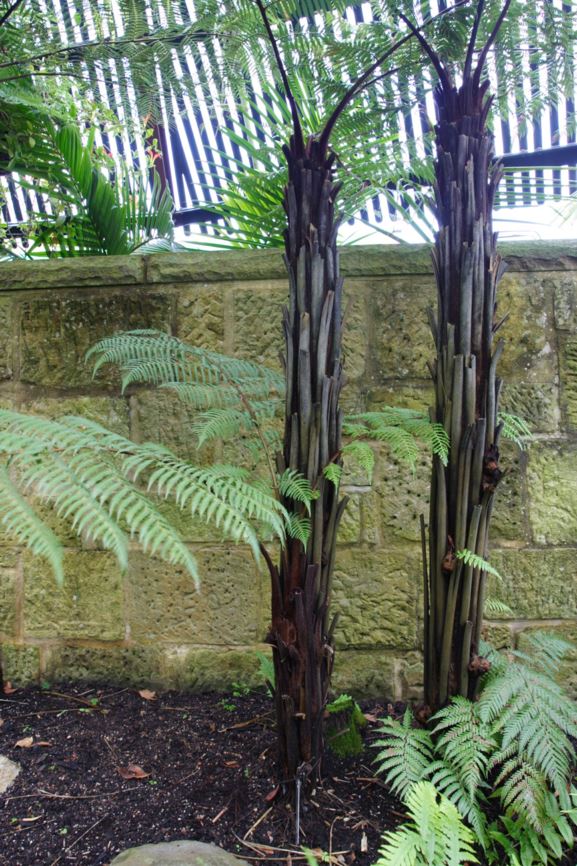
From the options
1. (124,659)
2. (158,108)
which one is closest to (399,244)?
(158,108)

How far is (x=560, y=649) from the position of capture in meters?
1.86

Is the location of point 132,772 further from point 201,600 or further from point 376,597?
point 376,597

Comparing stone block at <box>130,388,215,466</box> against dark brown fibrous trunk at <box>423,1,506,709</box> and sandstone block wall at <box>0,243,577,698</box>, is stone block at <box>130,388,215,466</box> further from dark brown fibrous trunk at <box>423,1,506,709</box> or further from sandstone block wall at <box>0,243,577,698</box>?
dark brown fibrous trunk at <box>423,1,506,709</box>

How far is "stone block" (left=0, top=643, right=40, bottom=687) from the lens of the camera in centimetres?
238

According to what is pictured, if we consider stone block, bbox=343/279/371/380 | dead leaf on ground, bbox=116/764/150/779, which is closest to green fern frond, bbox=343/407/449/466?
stone block, bbox=343/279/371/380

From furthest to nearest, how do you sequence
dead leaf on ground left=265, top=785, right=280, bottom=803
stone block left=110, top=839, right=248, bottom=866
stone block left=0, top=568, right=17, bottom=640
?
1. stone block left=0, top=568, right=17, bottom=640
2. dead leaf on ground left=265, top=785, right=280, bottom=803
3. stone block left=110, top=839, right=248, bottom=866

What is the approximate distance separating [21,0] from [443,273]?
1.67m

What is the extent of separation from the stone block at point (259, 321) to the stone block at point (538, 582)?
1.08 metres

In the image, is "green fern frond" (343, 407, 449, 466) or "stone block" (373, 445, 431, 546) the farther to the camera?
"stone block" (373, 445, 431, 546)

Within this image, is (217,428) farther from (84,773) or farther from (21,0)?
(21,0)

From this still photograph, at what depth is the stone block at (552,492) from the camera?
228 centimetres

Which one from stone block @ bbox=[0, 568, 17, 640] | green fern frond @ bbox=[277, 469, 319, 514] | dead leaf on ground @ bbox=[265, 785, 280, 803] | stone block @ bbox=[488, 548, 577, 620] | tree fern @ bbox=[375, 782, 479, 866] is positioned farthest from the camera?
stone block @ bbox=[0, 568, 17, 640]

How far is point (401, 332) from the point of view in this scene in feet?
7.59

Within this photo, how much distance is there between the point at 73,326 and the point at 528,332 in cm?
166
